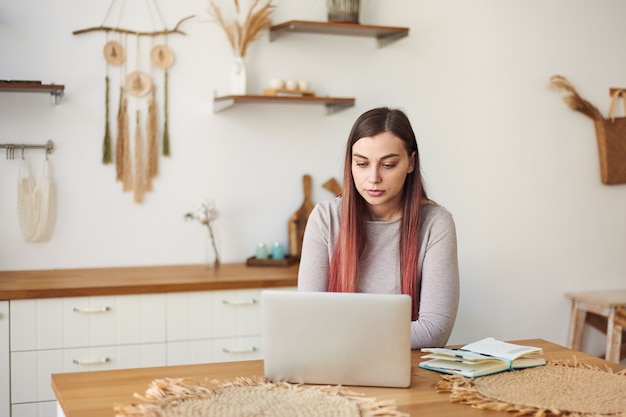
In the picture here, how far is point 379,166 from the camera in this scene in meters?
2.35

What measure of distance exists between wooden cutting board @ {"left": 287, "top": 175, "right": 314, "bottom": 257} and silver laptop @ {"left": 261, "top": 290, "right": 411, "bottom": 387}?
6.60ft

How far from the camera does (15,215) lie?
11.1ft

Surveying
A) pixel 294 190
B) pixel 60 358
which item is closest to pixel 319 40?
pixel 294 190

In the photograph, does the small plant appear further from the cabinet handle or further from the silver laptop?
the silver laptop

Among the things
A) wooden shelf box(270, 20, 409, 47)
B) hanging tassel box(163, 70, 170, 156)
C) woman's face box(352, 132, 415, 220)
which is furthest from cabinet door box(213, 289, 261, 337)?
wooden shelf box(270, 20, 409, 47)

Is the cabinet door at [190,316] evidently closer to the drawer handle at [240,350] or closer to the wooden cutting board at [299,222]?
the drawer handle at [240,350]

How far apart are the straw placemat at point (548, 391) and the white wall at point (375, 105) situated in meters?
2.11

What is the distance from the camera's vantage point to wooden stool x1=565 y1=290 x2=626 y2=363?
3885 millimetres

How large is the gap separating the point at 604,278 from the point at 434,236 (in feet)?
7.97

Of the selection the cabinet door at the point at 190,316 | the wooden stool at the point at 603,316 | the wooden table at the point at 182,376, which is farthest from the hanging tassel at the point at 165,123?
the wooden stool at the point at 603,316

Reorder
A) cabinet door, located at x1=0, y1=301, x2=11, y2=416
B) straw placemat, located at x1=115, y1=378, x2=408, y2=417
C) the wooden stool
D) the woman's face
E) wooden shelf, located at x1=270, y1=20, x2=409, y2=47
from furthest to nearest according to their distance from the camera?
the wooden stool
wooden shelf, located at x1=270, y1=20, x2=409, y2=47
cabinet door, located at x1=0, y1=301, x2=11, y2=416
the woman's face
straw placemat, located at x1=115, y1=378, x2=408, y2=417

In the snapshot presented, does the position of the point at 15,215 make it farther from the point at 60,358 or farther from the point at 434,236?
the point at 434,236

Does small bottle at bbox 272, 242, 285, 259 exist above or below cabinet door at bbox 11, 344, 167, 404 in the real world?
above

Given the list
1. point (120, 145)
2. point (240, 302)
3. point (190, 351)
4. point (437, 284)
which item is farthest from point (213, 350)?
point (437, 284)
